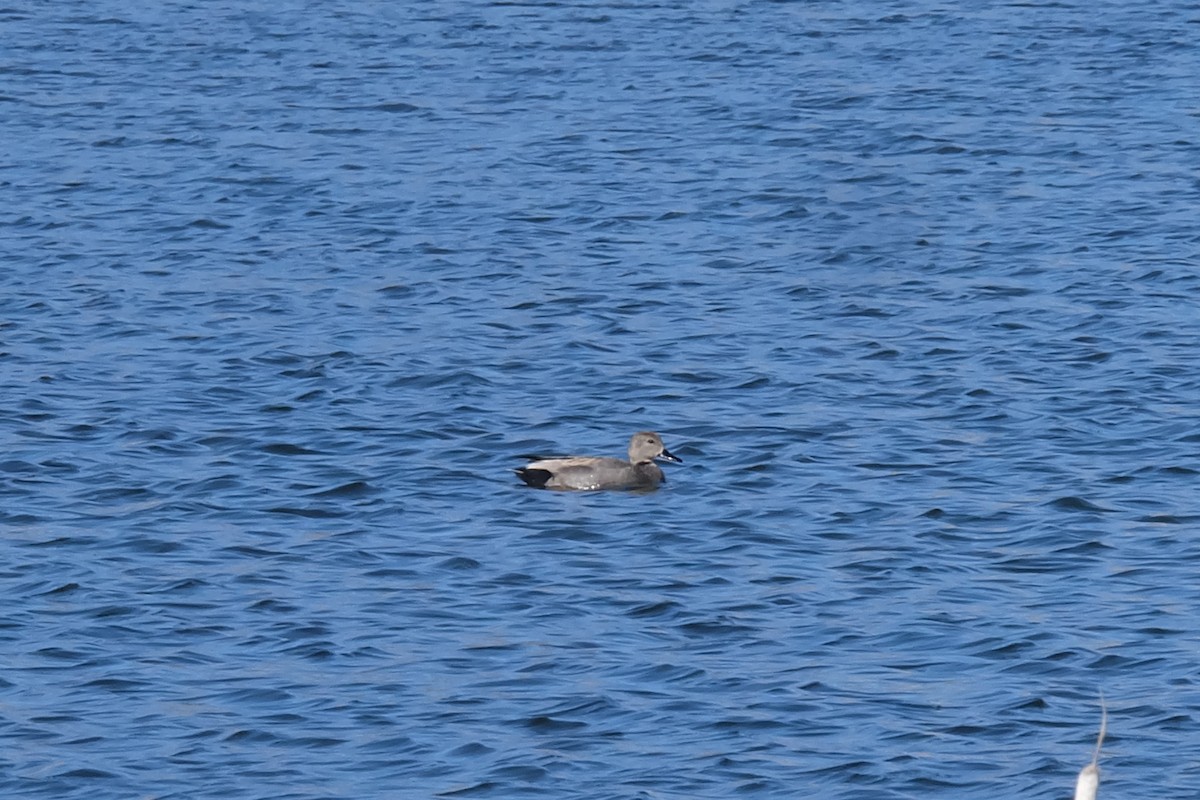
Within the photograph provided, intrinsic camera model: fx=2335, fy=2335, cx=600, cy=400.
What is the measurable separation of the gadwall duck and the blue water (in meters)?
0.18

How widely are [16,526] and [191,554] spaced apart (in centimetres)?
145

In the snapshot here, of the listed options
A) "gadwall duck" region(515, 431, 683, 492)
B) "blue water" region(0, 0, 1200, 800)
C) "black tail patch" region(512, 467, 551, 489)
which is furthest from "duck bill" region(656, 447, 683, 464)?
"black tail patch" region(512, 467, 551, 489)

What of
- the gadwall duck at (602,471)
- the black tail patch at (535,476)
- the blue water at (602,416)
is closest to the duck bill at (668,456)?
the gadwall duck at (602,471)

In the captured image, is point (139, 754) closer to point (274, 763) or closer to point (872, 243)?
point (274, 763)

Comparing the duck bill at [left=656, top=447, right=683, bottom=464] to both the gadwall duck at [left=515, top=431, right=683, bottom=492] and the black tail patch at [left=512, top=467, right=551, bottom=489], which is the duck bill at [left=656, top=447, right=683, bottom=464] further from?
the black tail patch at [left=512, top=467, right=551, bottom=489]

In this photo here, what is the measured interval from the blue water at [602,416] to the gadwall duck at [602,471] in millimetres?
180

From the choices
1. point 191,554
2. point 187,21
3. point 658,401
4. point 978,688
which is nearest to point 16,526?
point 191,554

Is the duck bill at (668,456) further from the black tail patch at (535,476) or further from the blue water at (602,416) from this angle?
the black tail patch at (535,476)

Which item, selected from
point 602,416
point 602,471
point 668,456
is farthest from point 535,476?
point 602,416

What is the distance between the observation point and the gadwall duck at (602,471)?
16.7 m

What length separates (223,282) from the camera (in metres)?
22.8

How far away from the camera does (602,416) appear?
1883 centimetres

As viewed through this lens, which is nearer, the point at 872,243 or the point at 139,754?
the point at 139,754

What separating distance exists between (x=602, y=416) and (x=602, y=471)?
80.2 inches
